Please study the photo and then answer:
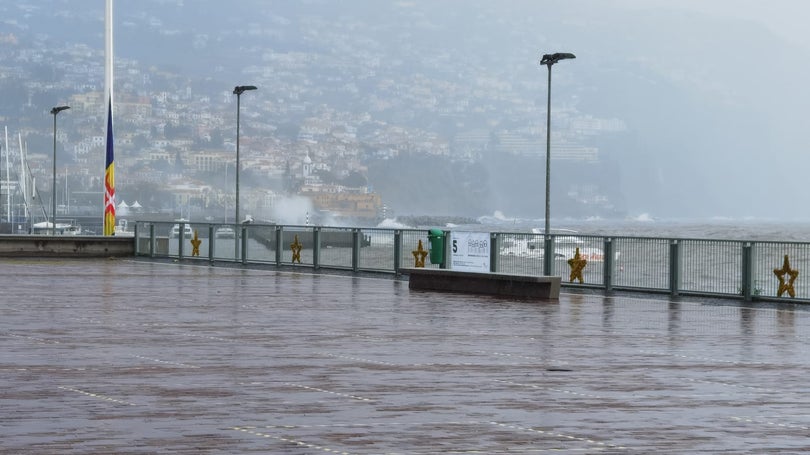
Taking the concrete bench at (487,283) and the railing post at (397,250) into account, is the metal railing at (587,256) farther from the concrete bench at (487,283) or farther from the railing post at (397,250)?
the concrete bench at (487,283)

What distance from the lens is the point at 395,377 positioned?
14.2 metres

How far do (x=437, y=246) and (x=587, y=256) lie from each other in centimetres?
356

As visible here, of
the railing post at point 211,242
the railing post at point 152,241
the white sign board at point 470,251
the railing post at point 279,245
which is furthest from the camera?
the railing post at point 152,241

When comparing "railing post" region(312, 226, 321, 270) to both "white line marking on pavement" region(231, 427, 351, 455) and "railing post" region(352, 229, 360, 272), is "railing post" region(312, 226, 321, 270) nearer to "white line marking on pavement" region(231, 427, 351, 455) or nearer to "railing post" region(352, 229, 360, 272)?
"railing post" region(352, 229, 360, 272)

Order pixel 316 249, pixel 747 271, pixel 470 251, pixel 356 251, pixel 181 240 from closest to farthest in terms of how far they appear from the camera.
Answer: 1. pixel 747 271
2. pixel 470 251
3. pixel 356 251
4. pixel 316 249
5. pixel 181 240

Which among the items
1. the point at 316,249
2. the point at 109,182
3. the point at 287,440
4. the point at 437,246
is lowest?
the point at 287,440

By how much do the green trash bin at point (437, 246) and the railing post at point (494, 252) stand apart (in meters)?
1.15

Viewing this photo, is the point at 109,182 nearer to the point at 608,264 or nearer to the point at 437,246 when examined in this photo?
the point at 437,246

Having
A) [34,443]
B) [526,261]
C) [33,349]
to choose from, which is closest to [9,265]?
[526,261]

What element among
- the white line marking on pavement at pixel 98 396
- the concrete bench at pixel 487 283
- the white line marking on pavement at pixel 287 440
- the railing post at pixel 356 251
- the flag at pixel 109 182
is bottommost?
the white line marking on pavement at pixel 287 440

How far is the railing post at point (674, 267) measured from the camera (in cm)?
3020

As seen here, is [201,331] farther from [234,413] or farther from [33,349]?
[234,413]

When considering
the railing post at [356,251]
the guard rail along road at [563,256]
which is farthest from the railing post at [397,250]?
the railing post at [356,251]

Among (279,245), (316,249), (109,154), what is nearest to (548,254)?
(316,249)
